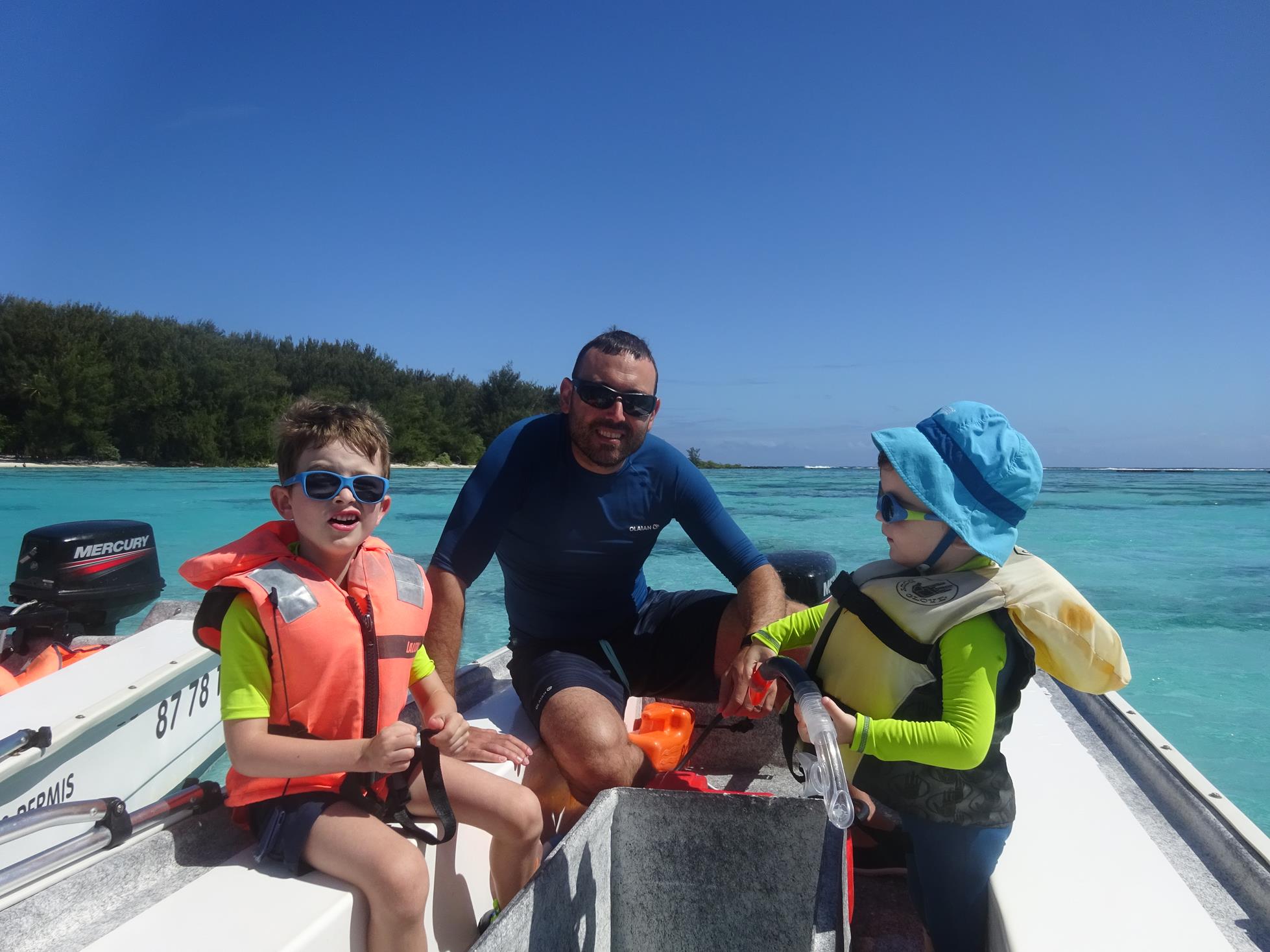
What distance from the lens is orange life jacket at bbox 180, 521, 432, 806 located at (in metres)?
1.34

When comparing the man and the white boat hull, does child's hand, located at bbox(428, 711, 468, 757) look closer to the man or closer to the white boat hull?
the man

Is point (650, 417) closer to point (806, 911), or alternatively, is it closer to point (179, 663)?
point (806, 911)

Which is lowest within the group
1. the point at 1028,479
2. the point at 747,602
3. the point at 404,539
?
the point at 404,539

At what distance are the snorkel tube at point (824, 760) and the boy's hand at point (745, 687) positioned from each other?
0.30 metres

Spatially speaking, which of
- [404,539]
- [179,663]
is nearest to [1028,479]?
[179,663]

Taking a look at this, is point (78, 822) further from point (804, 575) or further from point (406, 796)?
point (804, 575)

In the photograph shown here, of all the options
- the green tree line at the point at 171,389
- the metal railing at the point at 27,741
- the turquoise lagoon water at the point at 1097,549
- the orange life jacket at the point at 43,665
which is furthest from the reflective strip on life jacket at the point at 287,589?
the green tree line at the point at 171,389

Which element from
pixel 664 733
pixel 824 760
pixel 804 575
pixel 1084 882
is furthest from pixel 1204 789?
pixel 804 575

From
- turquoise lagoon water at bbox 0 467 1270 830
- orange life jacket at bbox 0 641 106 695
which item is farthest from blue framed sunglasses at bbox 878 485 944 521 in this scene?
turquoise lagoon water at bbox 0 467 1270 830

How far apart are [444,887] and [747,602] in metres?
1.26

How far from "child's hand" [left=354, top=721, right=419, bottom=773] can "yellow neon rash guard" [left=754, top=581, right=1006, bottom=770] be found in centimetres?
71

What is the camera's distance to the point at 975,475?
1.39 meters

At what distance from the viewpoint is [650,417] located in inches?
93.0

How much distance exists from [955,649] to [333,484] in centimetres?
111
